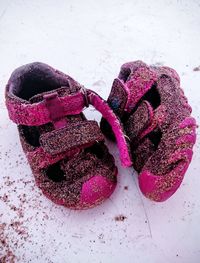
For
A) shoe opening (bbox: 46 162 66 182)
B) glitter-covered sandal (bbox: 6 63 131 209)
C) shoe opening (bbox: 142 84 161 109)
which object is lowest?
shoe opening (bbox: 46 162 66 182)

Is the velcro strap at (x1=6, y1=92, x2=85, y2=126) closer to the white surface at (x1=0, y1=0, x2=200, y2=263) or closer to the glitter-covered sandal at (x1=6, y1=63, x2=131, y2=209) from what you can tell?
the glitter-covered sandal at (x1=6, y1=63, x2=131, y2=209)

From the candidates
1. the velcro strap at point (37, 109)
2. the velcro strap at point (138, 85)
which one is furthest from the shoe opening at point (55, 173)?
the velcro strap at point (138, 85)

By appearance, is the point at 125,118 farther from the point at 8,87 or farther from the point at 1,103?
the point at 1,103

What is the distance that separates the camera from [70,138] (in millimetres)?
963

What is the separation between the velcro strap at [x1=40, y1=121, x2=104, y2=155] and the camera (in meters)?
0.95

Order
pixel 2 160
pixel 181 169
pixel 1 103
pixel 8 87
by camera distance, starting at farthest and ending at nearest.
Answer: pixel 1 103 < pixel 2 160 < pixel 8 87 < pixel 181 169

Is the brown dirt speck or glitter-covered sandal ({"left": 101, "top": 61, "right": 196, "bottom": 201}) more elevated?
glitter-covered sandal ({"left": 101, "top": 61, "right": 196, "bottom": 201})

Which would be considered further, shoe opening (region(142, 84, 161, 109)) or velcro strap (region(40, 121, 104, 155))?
shoe opening (region(142, 84, 161, 109))

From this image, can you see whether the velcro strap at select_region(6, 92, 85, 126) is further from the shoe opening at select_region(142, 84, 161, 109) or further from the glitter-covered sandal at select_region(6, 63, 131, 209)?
the shoe opening at select_region(142, 84, 161, 109)

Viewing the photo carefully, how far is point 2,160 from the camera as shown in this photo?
113 centimetres

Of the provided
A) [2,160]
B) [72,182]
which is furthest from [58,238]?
[2,160]

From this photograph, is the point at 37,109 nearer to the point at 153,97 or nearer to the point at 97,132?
the point at 97,132

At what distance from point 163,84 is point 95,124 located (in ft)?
0.74

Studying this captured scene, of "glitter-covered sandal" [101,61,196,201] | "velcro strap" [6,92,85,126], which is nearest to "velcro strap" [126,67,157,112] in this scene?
"glitter-covered sandal" [101,61,196,201]
